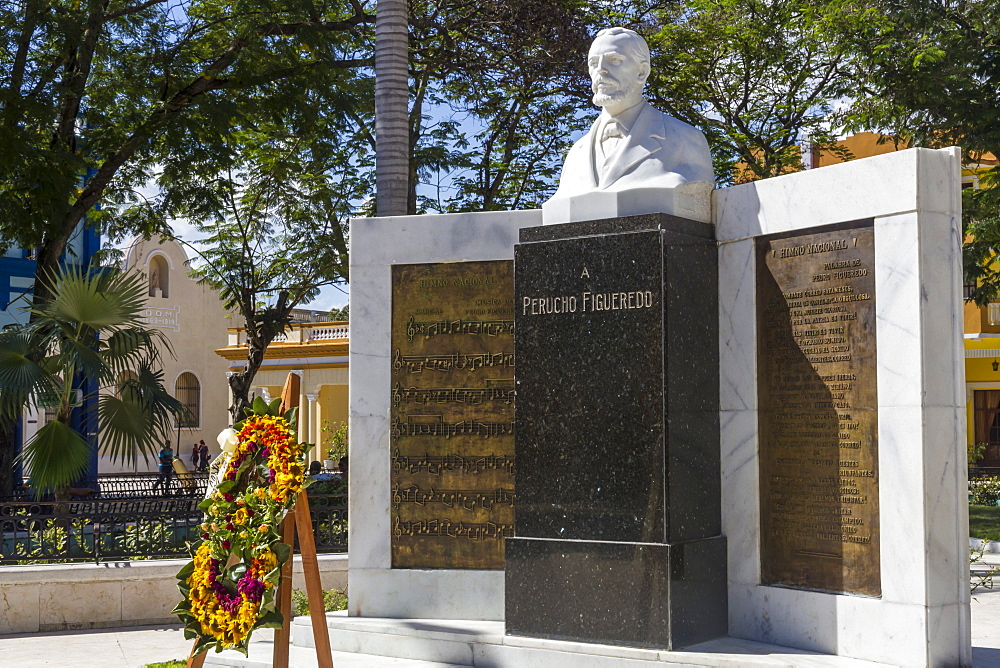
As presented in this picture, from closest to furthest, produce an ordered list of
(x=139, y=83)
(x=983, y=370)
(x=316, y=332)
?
(x=139, y=83), (x=983, y=370), (x=316, y=332)

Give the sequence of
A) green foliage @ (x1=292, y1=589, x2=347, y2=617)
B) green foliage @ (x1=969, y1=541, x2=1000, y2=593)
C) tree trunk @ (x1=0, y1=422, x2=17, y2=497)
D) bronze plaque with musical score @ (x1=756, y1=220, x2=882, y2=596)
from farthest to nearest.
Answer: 1. tree trunk @ (x1=0, y1=422, x2=17, y2=497)
2. green foliage @ (x1=969, y1=541, x2=1000, y2=593)
3. green foliage @ (x1=292, y1=589, x2=347, y2=617)
4. bronze plaque with musical score @ (x1=756, y1=220, x2=882, y2=596)

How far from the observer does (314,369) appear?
3628 centimetres

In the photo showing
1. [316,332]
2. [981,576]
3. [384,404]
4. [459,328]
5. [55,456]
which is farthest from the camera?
[316,332]

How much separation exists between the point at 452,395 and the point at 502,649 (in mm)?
1930

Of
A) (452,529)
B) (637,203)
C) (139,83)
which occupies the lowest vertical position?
(452,529)

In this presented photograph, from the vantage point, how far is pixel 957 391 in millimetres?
6105

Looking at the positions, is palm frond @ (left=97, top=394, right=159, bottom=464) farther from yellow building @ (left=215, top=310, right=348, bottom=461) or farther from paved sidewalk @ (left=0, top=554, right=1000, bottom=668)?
yellow building @ (left=215, top=310, right=348, bottom=461)

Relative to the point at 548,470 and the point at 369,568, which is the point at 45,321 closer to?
the point at 369,568

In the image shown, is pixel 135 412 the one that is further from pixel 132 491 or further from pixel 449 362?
pixel 449 362

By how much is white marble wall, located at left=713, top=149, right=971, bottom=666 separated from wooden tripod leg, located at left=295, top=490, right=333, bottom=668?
9.12 feet

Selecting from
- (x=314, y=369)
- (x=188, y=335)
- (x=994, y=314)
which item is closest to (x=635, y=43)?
(x=994, y=314)

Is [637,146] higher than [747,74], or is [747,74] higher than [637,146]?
[747,74]

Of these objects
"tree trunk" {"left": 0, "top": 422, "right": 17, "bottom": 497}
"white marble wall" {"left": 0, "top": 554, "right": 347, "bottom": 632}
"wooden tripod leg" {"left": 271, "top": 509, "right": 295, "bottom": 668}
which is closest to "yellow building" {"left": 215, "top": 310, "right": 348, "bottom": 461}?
"tree trunk" {"left": 0, "top": 422, "right": 17, "bottom": 497}

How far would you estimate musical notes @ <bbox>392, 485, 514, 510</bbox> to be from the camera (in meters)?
7.77
